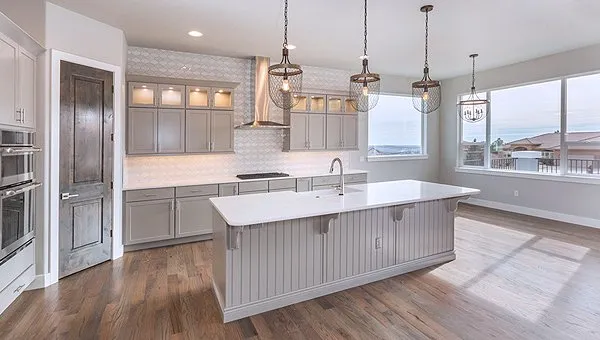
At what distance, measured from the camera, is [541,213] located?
605 centimetres

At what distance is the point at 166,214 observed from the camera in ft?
14.6

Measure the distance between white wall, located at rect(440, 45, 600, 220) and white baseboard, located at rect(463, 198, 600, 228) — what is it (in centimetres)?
6

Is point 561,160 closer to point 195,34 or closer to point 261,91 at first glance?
point 261,91

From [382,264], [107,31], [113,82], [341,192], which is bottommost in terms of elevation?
[382,264]

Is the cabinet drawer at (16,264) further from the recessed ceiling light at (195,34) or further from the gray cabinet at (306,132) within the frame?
the gray cabinet at (306,132)

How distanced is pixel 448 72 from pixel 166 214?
622 centimetres

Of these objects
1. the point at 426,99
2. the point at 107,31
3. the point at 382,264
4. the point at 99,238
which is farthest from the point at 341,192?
the point at 107,31

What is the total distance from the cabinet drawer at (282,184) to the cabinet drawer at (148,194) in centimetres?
150

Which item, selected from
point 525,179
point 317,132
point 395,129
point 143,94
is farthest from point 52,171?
point 525,179

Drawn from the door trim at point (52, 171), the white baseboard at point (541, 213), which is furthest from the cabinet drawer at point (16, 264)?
the white baseboard at point (541, 213)

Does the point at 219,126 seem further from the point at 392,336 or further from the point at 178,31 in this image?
the point at 392,336

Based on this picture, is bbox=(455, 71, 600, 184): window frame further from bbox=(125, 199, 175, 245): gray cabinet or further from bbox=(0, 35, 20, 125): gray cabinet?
bbox=(0, 35, 20, 125): gray cabinet

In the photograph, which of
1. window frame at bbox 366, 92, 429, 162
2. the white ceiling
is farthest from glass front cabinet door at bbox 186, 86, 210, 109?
window frame at bbox 366, 92, 429, 162

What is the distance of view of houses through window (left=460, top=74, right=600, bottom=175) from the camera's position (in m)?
5.39
